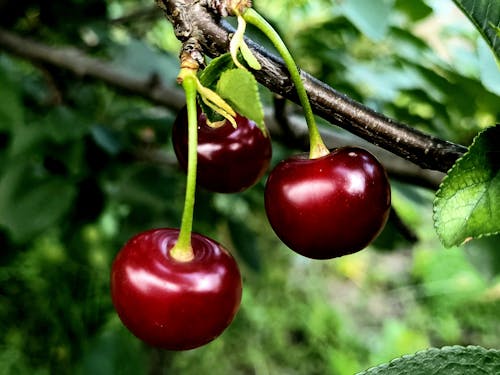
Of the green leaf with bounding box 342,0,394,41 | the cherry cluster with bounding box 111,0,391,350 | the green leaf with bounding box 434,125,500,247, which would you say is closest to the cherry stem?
the cherry cluster with bounding box 111,0,391,350

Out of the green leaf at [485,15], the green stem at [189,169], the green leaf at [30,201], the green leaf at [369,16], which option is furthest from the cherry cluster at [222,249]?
the green leaf at [30,201]

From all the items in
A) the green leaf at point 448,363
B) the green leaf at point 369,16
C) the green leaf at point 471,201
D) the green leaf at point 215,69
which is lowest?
the green leaf at point 369,16

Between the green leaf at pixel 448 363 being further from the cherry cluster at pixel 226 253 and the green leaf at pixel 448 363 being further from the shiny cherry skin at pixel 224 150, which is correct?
the shiny cherry skin at pixel 224 150

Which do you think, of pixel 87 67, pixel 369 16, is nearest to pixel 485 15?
pixel 369 16

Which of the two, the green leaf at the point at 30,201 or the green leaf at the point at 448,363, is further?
the green leaf at the point at 30,201

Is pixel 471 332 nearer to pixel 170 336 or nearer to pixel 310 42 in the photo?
pixel 310 42

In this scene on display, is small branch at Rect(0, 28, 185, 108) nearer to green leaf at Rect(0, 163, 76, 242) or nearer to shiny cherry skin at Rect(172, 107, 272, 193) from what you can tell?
green leaf at Rect(0, 163, 76, 242)

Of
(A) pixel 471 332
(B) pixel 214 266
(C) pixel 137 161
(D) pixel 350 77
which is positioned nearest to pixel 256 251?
(C) pixel 137 161
